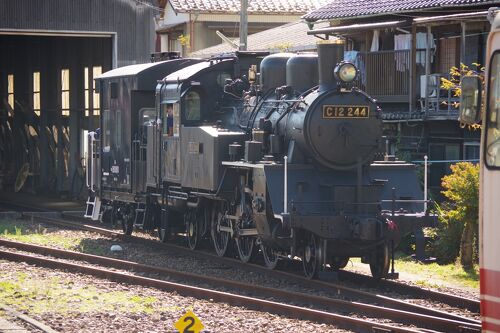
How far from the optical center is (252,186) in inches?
594

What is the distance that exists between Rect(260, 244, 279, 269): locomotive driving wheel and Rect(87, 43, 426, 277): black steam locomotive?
0.02 m

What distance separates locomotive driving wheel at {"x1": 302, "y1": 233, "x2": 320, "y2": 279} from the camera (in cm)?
1425

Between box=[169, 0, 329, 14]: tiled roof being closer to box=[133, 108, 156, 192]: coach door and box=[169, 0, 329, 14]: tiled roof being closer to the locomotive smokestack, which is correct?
box=[133, 108, 156, 192]: coach door

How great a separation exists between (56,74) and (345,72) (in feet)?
72.5

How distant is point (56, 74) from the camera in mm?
34969

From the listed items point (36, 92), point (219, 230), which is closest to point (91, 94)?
point (36, 92)

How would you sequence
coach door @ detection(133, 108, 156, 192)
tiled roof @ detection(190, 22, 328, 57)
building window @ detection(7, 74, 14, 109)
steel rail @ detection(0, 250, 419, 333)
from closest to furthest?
1. steel rail @ detection(0, 250, 419, 333)
2. coach door @ detection(133, 108, 156, 192)
3. tiled roof @ detection(190, 22, 328, 57)
4. building window @ detection(7, 74, 14, 109)

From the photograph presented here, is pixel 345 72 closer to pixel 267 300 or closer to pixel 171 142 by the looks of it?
pixel 267 300

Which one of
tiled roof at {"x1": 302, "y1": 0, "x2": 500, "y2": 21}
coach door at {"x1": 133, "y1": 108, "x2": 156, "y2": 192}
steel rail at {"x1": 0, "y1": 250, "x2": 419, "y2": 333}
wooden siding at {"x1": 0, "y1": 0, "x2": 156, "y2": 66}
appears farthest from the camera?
wooden siding at {"x1": 0, "y1": 0, "x2": 156, "y2": 66}

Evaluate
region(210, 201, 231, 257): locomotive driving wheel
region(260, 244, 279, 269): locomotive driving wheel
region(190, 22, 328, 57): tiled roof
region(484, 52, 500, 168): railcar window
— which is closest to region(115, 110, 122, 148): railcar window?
region(210, 201, 231, 257): locomotive driving wheel

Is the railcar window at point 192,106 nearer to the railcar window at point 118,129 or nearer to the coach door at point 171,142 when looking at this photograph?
the coach door at point 171,142

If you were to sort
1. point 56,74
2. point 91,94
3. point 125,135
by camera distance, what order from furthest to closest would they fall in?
1. point 56,74
2. point 91,94
3. point 125,135

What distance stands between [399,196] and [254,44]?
20282mm

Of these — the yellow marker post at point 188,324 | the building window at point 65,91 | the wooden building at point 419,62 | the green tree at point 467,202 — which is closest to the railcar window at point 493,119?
the yellow marker post at point 188,324
